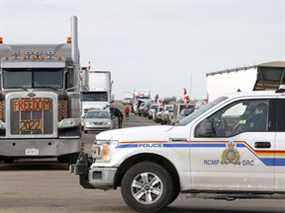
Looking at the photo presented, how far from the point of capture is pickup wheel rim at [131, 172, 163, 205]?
35.4 ft

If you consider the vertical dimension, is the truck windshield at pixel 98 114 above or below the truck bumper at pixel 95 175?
below

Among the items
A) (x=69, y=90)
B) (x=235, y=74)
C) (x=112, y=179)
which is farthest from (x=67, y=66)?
(x=235, y=74)

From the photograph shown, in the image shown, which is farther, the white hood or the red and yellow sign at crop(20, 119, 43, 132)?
the red and yellow sign at crop(20, 119, 43, 132)

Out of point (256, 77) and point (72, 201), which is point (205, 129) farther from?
point (256, 77)

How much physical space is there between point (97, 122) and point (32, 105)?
24.4 meters

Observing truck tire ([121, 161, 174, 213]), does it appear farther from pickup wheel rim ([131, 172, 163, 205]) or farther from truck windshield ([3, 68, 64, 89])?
truck windshield ([3, 68, 64, 89])

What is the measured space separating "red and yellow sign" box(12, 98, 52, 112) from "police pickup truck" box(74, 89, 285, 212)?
757 centimetres

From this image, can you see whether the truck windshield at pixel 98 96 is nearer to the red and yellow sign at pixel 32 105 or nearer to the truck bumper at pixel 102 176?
the red and yellow sign at pixel 32 105

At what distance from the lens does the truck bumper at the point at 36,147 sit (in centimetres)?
1834

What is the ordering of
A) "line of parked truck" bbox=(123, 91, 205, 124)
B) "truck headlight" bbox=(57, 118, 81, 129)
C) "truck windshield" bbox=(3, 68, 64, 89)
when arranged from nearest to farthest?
"truck headlight" bbox=(57, 118, 81, 129), "truck windshield" bbox=(3, 68, 64, 89), "line of parked truck" bbox=(123, 91, 205, 124)

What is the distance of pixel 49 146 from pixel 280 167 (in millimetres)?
9206

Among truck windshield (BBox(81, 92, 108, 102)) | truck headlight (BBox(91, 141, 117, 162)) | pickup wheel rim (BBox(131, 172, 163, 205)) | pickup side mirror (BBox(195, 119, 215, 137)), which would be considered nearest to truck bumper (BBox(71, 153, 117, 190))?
truck headlight (BBox(91, 141, 117, 162))

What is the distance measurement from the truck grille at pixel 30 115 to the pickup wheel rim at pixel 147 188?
26.2 feet

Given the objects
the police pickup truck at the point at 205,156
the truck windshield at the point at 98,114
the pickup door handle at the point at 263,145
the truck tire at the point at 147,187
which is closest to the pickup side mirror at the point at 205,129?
the police pickup truck at the point at 205,156
